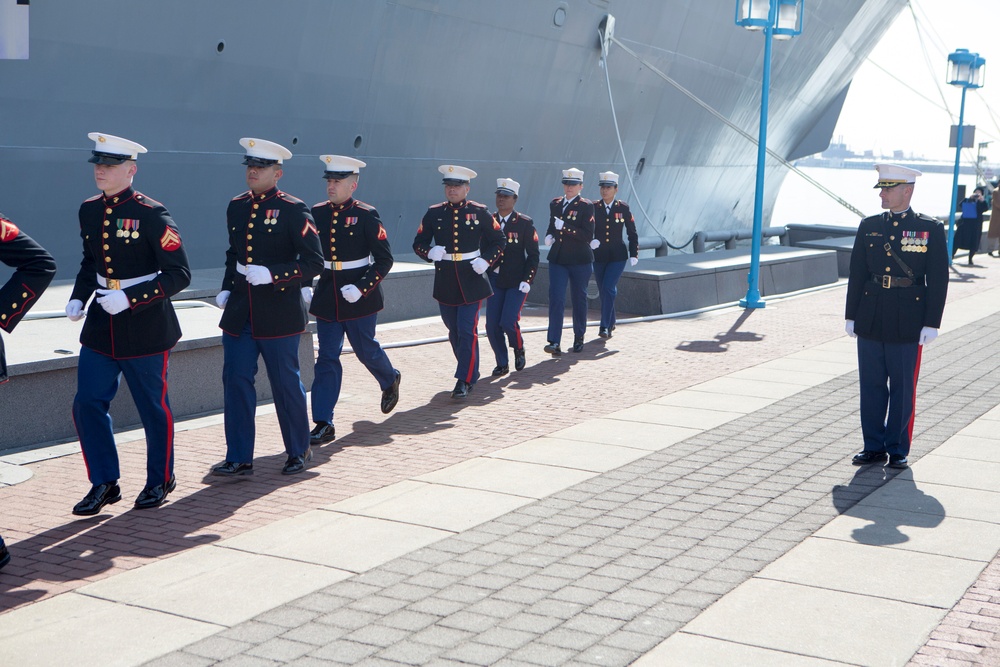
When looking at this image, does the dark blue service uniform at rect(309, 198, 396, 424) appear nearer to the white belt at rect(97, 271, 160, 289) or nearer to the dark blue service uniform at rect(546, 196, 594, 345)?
the white belt at rect(97, 271, 160, 289)

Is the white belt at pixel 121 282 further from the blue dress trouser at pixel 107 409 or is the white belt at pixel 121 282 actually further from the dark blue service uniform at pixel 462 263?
the dark blue service uniform at pixel 462 263

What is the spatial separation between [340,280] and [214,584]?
10.1 feet

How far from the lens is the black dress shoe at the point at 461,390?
28.2 feet

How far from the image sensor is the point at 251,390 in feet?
20.8

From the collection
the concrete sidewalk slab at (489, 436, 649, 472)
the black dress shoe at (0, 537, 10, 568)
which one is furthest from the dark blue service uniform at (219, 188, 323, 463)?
the black dress shoe at (0, 537, 10, 568)

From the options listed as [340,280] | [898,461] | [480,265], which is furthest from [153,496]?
[898,461]

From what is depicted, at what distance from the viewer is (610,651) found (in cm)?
396

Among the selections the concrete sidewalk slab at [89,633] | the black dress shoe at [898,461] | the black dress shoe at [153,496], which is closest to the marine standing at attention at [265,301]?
the black dress shoe at [153,496]

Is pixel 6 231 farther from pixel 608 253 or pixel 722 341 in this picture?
pixel 722 341

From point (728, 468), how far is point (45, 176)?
24.0 ft

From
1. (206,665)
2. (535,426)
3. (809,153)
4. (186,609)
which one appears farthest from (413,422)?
(809,153)

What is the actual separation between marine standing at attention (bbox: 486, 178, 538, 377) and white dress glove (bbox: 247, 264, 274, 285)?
141 inches

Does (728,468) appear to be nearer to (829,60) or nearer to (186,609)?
(186,609)

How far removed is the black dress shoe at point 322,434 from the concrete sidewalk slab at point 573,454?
107 centimetres
